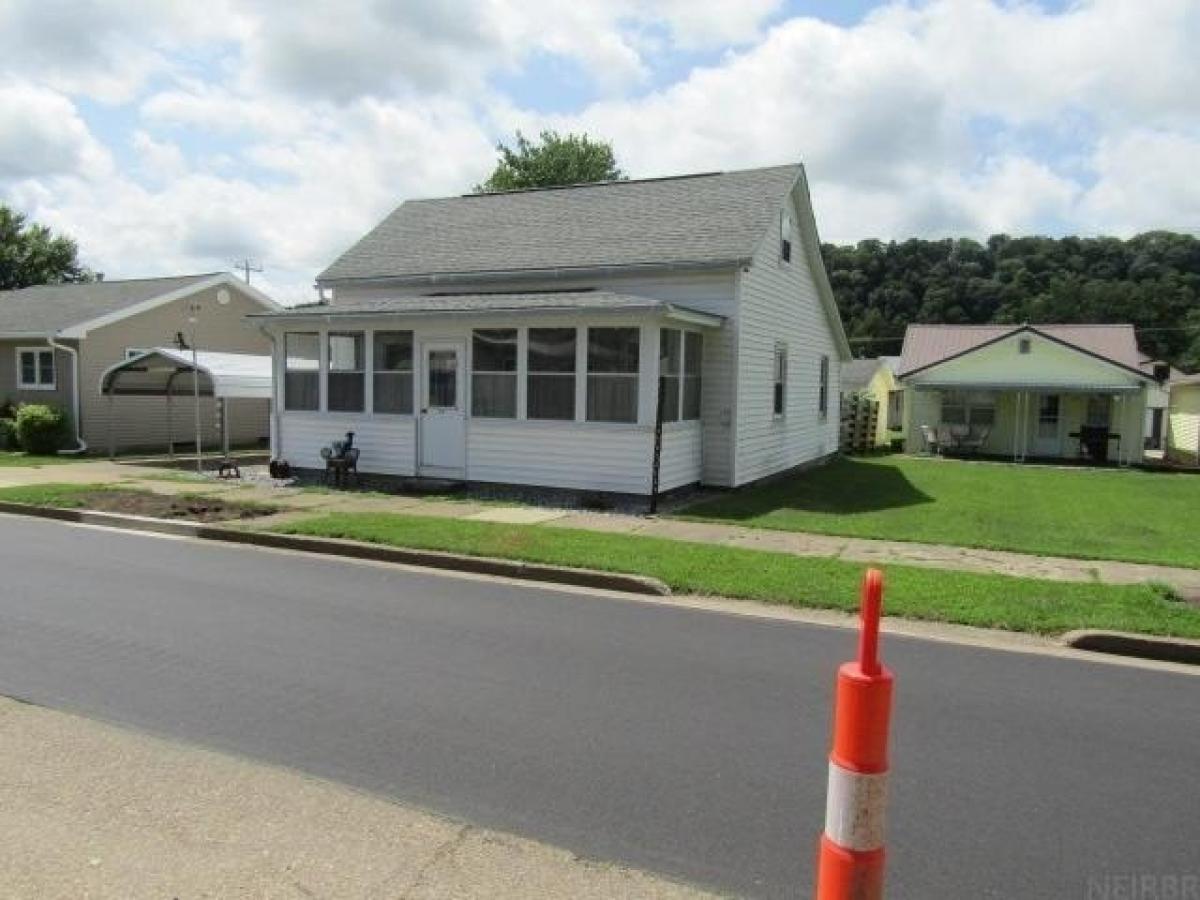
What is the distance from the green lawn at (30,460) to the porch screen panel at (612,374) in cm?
1272

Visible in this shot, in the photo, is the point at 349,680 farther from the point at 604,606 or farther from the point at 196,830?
the point at 604,606

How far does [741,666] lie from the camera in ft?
20.7

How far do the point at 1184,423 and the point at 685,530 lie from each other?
26.9 metres

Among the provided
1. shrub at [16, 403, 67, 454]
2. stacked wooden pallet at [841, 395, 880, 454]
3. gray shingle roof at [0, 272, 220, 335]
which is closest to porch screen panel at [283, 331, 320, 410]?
shrub at [16, 403, 67, 454]

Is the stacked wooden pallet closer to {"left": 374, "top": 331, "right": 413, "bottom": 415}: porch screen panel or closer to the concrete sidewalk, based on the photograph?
{"left": 374, "top": 331, "right": 413, "bottom": 415}: porch screen panel

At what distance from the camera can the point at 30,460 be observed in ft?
67.2

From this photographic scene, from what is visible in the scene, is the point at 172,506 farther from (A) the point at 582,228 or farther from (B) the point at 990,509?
(B) the point at 990,509

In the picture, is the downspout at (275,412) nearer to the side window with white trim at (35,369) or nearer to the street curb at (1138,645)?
the side window with white trim at (35,369)

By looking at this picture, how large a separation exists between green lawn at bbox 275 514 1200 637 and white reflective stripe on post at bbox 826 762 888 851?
17.8 feet

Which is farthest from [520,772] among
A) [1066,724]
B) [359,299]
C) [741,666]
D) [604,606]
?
[359,299]

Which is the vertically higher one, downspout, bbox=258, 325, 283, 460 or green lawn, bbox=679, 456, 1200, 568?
downspout, bbox=258, 325, 283, 460

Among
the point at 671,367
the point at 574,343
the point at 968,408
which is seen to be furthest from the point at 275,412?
the point at 968,408

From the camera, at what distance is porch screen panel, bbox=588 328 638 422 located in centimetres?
1423

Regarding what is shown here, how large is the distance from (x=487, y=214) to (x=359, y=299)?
136 inches
